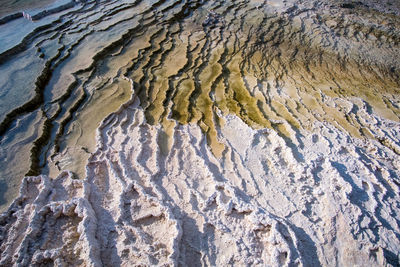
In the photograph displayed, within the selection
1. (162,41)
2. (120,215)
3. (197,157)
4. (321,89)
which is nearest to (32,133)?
(120,215)

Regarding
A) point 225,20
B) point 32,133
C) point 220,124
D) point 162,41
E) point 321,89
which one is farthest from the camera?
point 225,20

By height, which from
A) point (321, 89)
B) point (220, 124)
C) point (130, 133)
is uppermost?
point (130, 133)

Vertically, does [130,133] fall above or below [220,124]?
above

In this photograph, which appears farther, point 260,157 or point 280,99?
point 280,99

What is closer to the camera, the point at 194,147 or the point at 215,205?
the point at 215,205

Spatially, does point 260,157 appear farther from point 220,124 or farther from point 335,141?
point 335,141

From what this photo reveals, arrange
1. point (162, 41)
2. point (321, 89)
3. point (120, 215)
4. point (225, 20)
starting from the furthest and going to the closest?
point (225, 20), point (162, 41), point (321, 89), point (120, 215)

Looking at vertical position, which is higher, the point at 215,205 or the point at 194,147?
the point at 194,147

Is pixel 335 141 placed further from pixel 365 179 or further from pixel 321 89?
pixel 321 89
